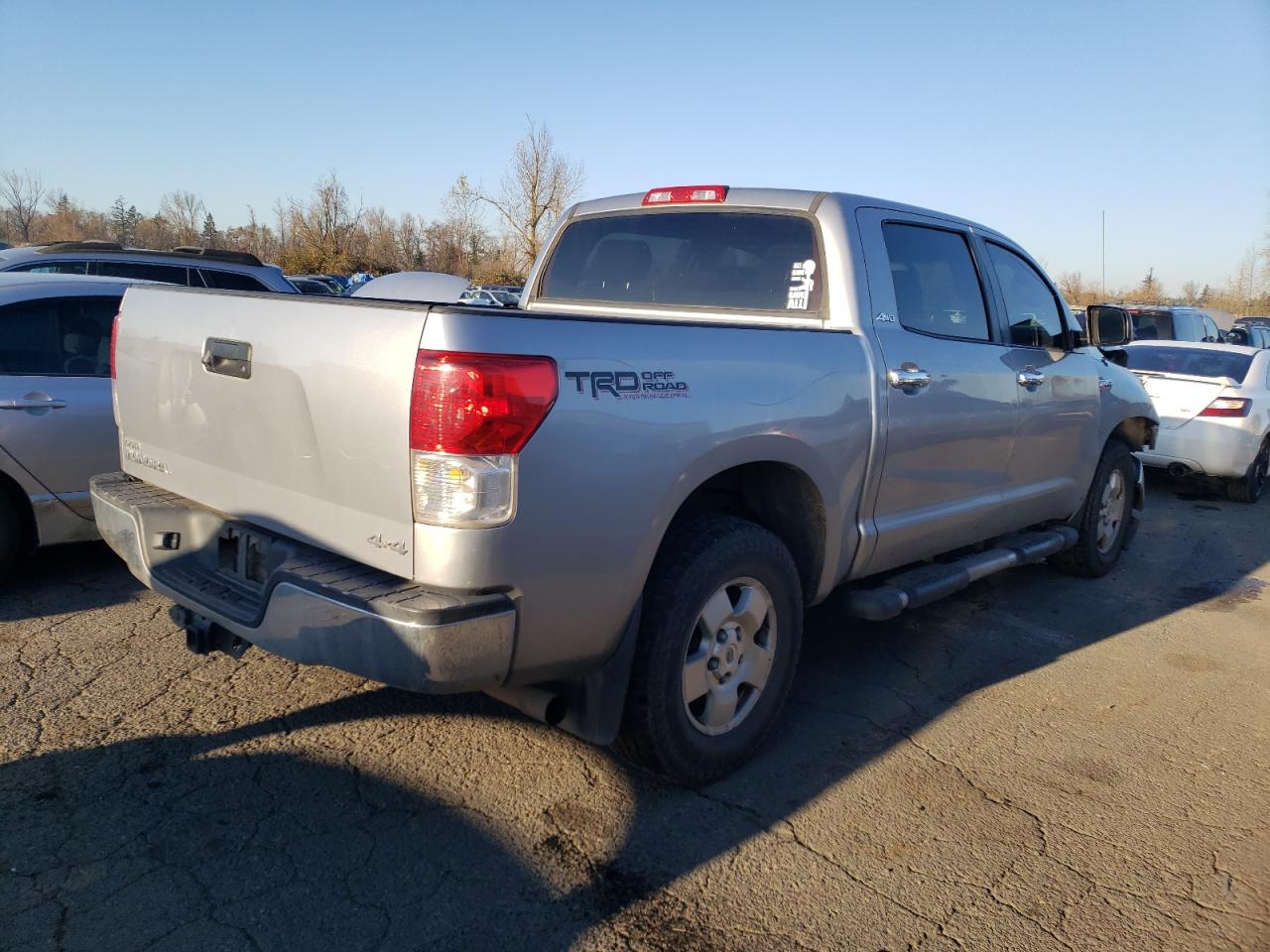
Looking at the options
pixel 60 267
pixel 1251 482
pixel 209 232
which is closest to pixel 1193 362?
pixel 1251 482

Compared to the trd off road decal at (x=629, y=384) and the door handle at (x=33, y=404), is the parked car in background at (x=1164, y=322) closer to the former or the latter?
the trd off road decal at (x=629, y=384)

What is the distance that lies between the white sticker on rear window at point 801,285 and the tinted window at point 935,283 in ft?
1.29

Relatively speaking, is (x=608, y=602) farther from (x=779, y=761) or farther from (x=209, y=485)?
(x=209, y=485)

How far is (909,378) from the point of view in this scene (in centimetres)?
389

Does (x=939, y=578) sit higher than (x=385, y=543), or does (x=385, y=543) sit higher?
(x=385, y=543)

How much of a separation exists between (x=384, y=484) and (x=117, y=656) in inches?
93.1

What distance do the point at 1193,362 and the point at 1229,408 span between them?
0.81m

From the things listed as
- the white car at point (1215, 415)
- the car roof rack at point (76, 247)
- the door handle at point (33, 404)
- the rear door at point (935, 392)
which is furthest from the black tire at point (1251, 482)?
the car roof rack at point (76, 247)

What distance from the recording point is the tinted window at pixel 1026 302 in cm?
498

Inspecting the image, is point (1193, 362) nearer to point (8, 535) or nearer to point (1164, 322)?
point (1164, 322)

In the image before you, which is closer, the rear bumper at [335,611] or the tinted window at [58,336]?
the rear bumper at [335,611]

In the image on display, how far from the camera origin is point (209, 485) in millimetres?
3188

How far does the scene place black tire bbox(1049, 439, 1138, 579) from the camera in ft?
19.3

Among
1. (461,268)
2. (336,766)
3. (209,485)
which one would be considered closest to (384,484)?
(209,485)
